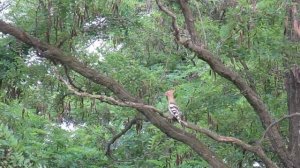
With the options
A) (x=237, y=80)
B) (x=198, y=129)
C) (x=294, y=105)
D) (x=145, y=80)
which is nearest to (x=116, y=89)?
(x=145, y=80)

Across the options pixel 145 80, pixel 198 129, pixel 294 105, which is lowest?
pixel 198 129

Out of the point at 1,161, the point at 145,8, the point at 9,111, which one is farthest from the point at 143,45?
the point at 1,161

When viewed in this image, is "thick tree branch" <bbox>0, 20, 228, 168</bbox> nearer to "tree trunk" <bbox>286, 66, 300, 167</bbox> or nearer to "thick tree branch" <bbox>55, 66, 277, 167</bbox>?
"thick tree branch" <bbox>55, 66, 277, 167</bbox>

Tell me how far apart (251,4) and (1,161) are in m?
3.35

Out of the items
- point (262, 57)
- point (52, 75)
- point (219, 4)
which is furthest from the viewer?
point (219, 4)

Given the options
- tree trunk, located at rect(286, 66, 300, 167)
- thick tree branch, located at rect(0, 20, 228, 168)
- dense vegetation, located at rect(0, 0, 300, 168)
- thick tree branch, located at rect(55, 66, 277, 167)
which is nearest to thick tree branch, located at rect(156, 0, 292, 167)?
dense vegetation, located at rect(0, 0, 300, 168)

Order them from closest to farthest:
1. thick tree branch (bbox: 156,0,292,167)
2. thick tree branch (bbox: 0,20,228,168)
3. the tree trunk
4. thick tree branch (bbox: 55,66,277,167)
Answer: thick tree branch (bbox: 55,66,277,167) → thick tree branch (bbox: 156,0,292,167) → thick tree branch (bbox: 0,20,228,168) → the tree trunk

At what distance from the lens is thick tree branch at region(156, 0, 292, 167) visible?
546cm

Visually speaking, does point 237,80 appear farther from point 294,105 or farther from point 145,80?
point 145,80

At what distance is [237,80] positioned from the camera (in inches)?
229

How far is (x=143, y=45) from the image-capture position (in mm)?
8039

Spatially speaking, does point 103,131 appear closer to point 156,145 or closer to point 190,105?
point 156,145

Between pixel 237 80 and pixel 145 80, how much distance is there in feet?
4.14

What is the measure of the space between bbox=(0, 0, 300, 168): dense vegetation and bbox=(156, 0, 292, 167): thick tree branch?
0.04 ft
